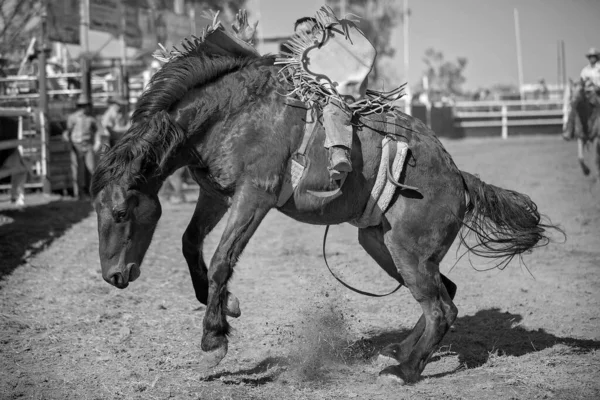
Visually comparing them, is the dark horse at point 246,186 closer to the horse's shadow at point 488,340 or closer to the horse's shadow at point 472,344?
the horse's shadow at point 472,344

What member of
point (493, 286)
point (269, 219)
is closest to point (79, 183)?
point (269, 219)

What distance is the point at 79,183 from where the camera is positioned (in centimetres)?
1368

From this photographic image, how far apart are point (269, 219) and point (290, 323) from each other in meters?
6.11

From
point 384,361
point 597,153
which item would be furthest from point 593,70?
point 384,361

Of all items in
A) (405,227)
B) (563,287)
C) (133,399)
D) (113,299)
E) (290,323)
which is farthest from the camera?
(563,287)

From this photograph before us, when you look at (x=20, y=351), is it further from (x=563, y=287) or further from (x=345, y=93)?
(x=563, y=287)

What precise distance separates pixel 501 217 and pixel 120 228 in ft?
8.52

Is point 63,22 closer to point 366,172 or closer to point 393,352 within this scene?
point 366,172

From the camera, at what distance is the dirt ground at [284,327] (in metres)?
4.11

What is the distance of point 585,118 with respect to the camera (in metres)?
13.5

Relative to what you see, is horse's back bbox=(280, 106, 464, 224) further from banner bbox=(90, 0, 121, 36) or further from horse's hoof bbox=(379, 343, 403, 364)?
banner bbox=(90, 0, 121, 36)

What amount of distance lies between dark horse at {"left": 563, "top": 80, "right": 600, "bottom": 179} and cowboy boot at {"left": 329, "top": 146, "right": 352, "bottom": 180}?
10.1m

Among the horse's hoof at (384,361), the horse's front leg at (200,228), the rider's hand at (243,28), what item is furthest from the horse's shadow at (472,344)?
the rider's hand at (243,28)

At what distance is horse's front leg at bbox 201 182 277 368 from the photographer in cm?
398
